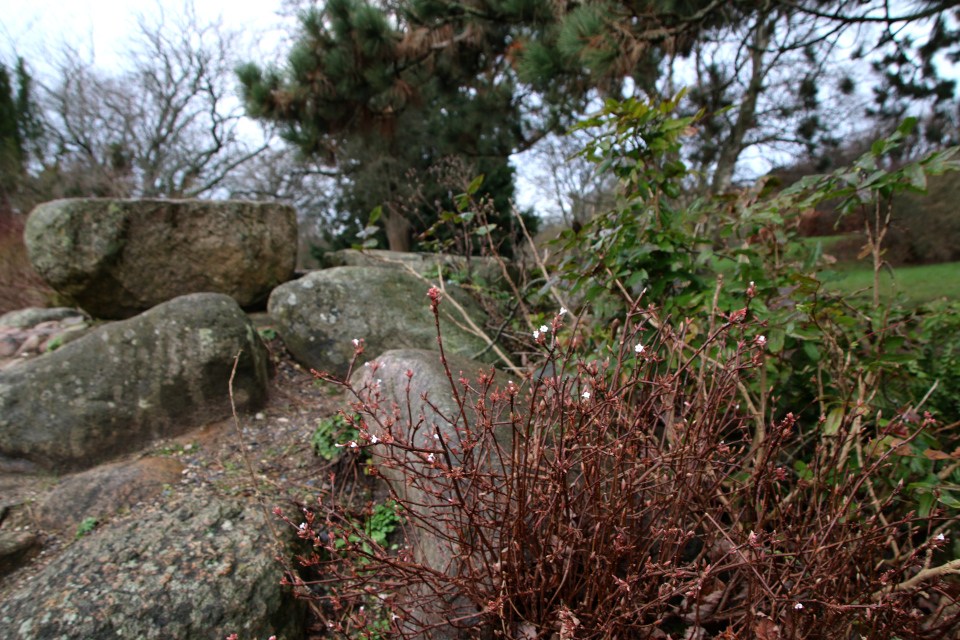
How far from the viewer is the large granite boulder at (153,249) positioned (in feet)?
12.9

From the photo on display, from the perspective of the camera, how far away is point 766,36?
6.53m

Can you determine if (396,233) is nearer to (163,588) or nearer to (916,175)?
(163,588)

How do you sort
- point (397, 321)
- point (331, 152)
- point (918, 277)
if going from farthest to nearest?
1. point (331, 152)
2. point (918, 277)
3. point (397, 321)

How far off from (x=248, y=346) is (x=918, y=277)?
20.7 ft

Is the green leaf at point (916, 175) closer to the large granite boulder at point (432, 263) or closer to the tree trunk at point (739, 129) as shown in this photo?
the large granite boulder at point (432, 263)

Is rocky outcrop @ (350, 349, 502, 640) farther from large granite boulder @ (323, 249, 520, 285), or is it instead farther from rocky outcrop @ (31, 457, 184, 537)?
large granite boulder @ (323, 249, 520, 285)

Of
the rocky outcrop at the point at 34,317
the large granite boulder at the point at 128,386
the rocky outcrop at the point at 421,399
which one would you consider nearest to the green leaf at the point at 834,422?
the rocky outcrop at the point at 421,399

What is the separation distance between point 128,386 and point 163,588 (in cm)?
160

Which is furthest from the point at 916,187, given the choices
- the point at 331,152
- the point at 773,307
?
the point at 331,152

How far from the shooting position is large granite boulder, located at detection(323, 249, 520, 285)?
4537mm

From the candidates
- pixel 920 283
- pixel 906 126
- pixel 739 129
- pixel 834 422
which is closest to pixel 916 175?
pixel 906 126

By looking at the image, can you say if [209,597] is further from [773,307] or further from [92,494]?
[773,307]

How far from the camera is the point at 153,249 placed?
4.18 metres

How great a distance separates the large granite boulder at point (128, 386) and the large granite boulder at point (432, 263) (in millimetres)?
1618
